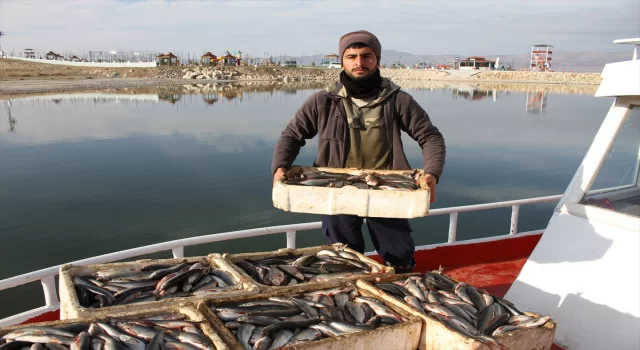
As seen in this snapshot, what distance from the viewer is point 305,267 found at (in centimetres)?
387

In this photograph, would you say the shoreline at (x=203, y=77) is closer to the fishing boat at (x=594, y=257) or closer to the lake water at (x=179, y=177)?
the lake water at (x=179, y=177)

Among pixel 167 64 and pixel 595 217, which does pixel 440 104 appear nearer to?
pixel 595 217

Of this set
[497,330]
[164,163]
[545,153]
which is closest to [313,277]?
[497,330]

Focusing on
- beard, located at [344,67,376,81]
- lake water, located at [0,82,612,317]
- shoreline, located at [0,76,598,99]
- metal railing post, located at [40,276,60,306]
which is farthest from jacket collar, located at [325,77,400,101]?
shoreline, located at [0,76,598,99]

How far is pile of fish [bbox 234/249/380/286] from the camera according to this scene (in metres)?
3.65

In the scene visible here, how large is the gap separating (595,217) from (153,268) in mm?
3845

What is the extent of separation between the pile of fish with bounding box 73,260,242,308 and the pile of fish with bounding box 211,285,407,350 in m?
0.43

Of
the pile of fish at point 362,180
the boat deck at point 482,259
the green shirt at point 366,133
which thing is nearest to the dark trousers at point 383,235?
the pile of fish at point 362,180

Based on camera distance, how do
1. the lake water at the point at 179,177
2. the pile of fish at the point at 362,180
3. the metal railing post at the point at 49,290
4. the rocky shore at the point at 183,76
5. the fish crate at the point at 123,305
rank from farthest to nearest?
1. the rocky shore at the point at 183,76
2. the lake water at the point at 179,177
3. the metal railing post at the point at 49,290
4. the pile of fish at the point at 362,180
5. the fish crate at the point at 123,305

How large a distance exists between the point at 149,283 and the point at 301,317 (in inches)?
46.8

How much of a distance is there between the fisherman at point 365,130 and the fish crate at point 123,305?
2.97 ft

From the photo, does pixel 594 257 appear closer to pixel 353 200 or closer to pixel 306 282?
pixel 353 200

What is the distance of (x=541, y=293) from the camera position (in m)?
4.51

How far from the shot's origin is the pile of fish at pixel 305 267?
3646 mm
